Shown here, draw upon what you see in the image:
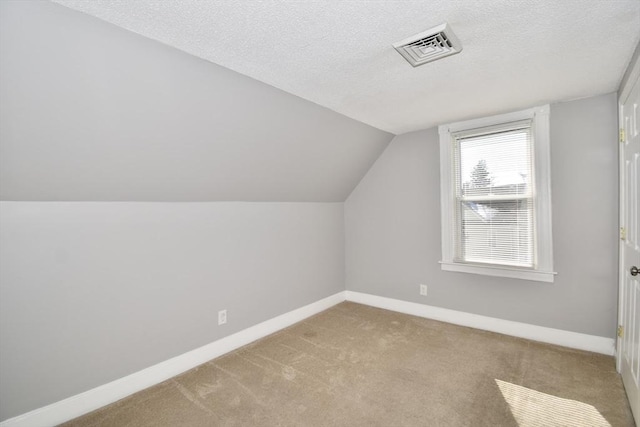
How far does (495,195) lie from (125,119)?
127 inches

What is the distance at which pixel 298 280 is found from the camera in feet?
11.7

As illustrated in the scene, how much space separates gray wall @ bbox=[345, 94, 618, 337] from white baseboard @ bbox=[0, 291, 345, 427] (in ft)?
5.12

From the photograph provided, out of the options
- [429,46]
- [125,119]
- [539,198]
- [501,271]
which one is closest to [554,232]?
[539,198]

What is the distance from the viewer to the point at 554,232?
2.76 m

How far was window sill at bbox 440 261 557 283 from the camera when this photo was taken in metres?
2.77

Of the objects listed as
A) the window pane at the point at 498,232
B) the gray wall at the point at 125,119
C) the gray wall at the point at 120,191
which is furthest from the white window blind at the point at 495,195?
the gray wall at the point at 125,119

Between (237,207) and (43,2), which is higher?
(43,2)

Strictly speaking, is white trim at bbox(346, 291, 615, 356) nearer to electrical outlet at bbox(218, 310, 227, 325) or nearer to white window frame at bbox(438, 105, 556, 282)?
white window frame at bbox(438, 105, 556, 282)

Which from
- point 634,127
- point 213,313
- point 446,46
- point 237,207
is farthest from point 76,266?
point 634,127

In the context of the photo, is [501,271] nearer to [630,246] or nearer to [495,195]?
[495,195]

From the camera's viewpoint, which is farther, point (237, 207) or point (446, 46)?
point (237, 207)

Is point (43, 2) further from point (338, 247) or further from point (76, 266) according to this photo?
point (338, 247)

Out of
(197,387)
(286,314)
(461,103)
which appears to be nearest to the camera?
(197,387)

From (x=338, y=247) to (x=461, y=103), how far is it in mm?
2313
